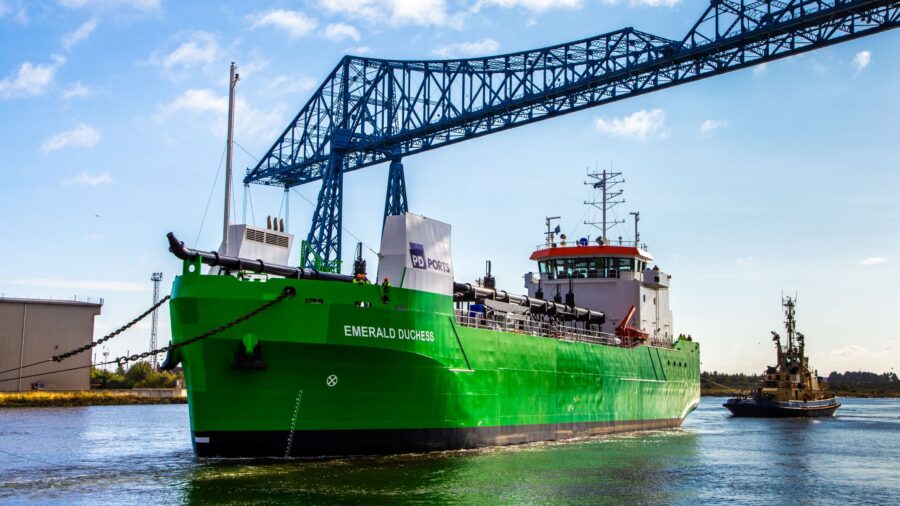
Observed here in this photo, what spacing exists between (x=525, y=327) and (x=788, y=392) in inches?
1317

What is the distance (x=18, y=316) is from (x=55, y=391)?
5.24 metres

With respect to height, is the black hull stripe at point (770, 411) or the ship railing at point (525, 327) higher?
the ship railing at point (525, 327)

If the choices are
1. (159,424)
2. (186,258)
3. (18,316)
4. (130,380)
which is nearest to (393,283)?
(186,258)

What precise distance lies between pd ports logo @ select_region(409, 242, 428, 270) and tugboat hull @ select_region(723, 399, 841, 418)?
3641cm

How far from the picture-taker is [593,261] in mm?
36000

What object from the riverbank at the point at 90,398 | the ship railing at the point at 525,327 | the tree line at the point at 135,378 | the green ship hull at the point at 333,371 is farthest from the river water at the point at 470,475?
the tree line at the point at 135,378

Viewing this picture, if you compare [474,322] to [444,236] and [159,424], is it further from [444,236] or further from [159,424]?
[159,424]

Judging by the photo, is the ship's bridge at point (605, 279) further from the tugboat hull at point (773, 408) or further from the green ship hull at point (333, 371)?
the tugboat hull at point (773, 408)

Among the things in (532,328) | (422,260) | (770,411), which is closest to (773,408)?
(770,411)

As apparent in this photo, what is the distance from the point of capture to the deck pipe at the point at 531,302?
83.6ft

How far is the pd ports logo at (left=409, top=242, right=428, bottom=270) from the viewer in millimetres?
21334

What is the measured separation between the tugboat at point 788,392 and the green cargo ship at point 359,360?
28.6 m

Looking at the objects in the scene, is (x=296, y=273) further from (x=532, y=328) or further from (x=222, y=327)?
(x=532, y=328)

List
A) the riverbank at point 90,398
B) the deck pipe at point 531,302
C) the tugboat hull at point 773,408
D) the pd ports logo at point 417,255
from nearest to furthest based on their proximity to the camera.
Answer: the pd ports logo at point 417,255
the deck pipe at point 531,302
the riverbank at point 90,398
the tugboat hull at point 773,408
